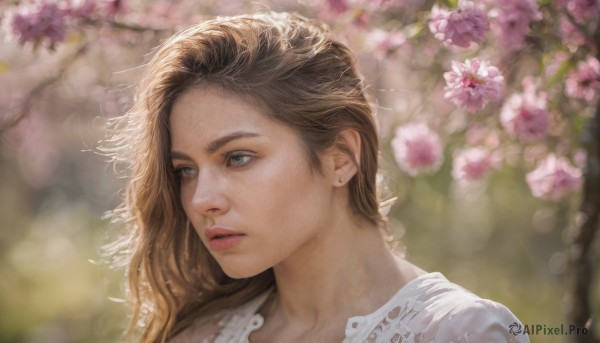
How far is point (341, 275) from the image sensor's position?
7.14 ft

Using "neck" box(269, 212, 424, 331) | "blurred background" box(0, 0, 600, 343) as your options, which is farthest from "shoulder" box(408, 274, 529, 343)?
"blurred background" box(0, 0, 600, 343)

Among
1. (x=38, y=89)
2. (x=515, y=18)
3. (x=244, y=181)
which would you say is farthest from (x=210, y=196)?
(x=38, y=89)

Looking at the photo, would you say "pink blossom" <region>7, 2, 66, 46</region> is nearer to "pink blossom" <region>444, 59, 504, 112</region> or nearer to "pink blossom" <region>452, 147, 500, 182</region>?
"pink blossom" <region>444, 59, 504, 112</region>

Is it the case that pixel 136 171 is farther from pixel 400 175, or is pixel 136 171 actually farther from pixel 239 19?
pixel 400 175

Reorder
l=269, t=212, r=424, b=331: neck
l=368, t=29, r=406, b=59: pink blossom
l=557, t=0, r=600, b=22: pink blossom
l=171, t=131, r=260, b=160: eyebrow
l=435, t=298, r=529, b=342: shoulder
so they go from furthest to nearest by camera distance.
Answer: l=368, t=29, r=406, b=59: pink blossom, l=557, t=0, r=600, b=22: pink blossom, l=269, t=212, r=424, b=331: neck, l=171, t=131, r=260, b=160: eyebrow, l=435, t=298, r=529, b=342: shoulder

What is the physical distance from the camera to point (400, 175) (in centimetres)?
335

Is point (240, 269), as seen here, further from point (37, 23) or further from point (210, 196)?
point (37, 23)

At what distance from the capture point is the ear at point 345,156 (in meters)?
2.17

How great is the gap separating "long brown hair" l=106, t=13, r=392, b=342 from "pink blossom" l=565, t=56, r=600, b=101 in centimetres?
58

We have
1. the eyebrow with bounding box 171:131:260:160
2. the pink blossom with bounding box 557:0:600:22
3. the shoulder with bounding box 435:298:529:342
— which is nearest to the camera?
the shoulder with bounding box 435:298:529:342

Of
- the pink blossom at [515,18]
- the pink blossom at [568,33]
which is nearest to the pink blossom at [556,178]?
the pink blossom at [568,33]

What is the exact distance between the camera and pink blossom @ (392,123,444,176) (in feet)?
9.34

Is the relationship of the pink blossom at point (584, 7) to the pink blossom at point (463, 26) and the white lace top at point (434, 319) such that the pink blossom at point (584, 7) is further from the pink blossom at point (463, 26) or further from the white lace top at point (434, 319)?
the white lace top at point (434, 319)

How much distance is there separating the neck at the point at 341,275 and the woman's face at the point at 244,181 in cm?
12
